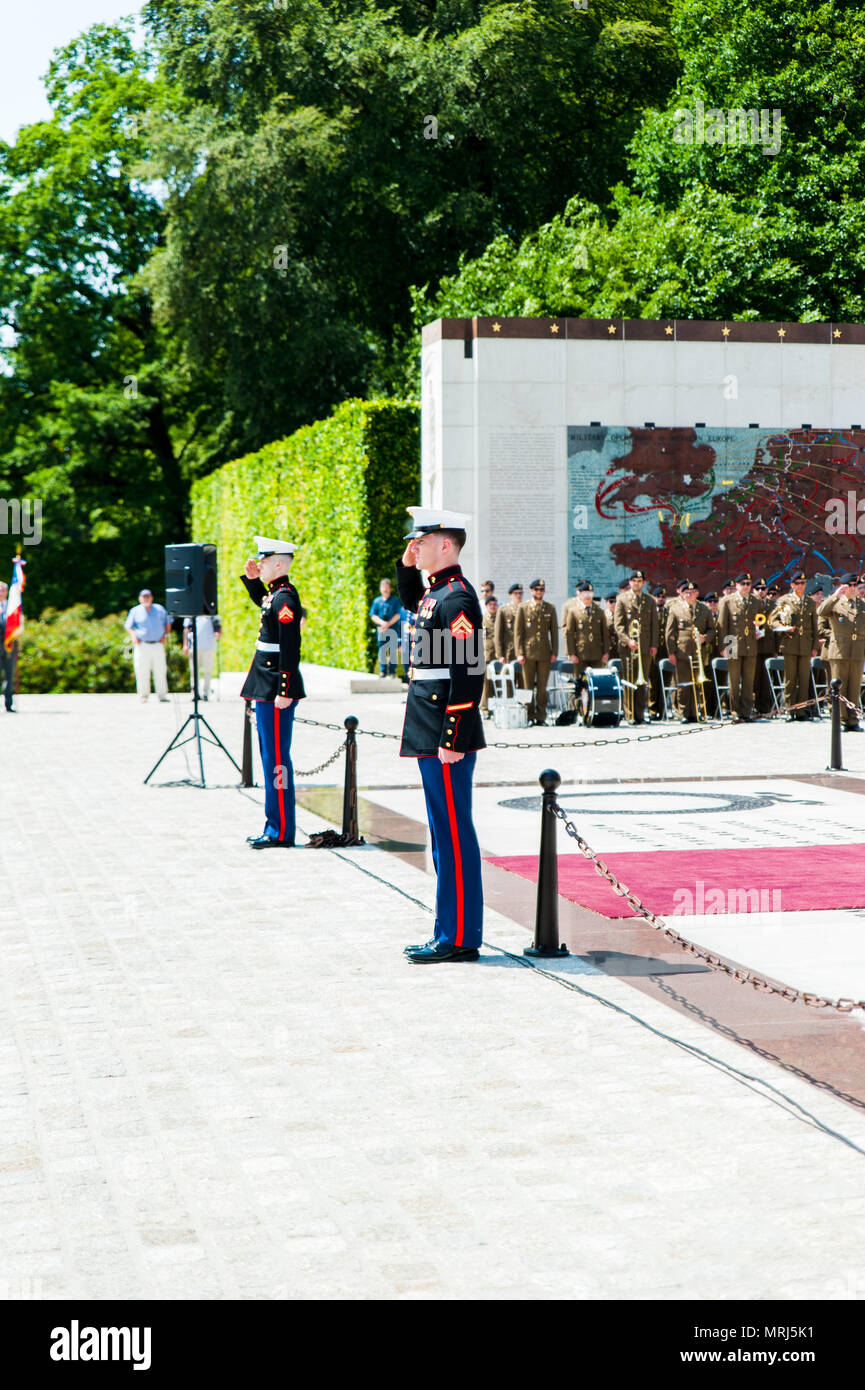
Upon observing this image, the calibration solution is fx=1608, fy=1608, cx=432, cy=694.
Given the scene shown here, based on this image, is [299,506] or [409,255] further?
[409,255]

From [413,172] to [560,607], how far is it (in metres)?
16.5

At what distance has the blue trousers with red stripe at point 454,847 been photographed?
23.5 feet

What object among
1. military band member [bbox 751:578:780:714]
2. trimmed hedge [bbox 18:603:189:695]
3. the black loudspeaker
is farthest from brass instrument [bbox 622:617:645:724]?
trimmed hedge [bbox 18:603:189:695]

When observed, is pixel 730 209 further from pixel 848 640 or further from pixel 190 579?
pixel 190 579

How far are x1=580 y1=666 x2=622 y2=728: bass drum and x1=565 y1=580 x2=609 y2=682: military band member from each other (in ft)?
1.12

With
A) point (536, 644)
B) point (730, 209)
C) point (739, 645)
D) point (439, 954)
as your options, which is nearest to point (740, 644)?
point (739, 645)

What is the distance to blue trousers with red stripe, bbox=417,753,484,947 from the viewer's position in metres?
7.16

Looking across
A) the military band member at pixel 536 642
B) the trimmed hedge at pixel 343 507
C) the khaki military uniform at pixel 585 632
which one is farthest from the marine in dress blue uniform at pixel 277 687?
the trimmed hedge at pixel 343 507

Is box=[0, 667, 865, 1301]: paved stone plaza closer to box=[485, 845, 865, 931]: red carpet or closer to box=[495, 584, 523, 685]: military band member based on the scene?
box=[485, 845, 865, 931]: red carpet

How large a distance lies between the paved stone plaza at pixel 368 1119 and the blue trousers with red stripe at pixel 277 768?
1.05 metres

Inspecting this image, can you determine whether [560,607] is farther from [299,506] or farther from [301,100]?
[301,100]

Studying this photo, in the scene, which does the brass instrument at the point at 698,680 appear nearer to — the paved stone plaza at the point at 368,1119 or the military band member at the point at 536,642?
the military band member at the point at 536,642

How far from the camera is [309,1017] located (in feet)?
20.3

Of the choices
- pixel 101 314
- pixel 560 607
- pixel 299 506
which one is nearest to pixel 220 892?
pixel 560 607
